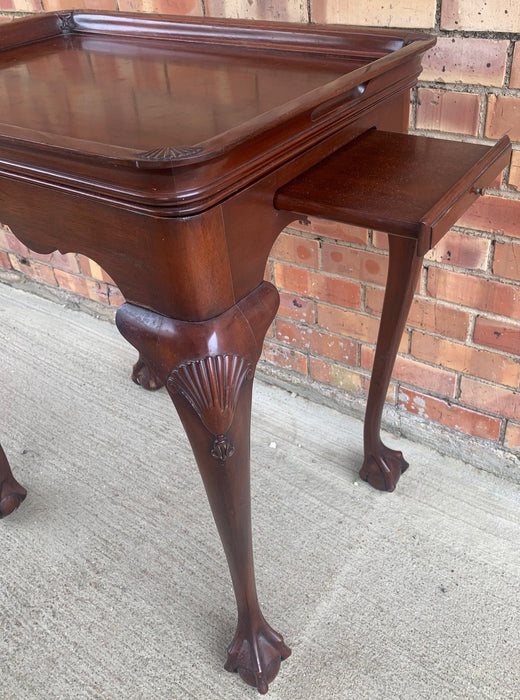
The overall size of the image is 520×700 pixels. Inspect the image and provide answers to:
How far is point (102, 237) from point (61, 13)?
0.76 meters

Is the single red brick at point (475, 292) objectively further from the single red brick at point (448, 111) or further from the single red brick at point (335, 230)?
the single red brick at point (448, 111)

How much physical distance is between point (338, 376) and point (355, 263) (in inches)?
12.0

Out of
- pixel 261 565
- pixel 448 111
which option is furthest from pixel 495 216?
pixel 261 565

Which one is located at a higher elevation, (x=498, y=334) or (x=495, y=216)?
(x=495, y=216)

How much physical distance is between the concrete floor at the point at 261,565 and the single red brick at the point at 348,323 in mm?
214

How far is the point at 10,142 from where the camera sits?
2.25 feet

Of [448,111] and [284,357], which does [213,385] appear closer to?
[448,111]

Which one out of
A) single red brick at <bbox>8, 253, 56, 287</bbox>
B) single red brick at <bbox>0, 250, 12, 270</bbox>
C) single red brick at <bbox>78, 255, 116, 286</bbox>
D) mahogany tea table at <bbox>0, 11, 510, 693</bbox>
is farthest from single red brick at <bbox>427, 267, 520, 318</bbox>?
single red brick at <bbox>0, 250, 12, 270</bbox>

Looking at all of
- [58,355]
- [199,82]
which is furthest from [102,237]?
[58,355]

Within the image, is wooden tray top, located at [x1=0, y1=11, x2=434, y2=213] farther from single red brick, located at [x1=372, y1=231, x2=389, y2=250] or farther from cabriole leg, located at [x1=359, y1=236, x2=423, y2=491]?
single red brick, located at [x1=372, y1=231, x2=389, y2=250]

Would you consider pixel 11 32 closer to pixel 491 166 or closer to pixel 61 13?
pixel 61 13

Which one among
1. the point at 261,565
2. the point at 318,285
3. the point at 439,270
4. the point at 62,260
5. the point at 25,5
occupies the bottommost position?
the point at 261,565

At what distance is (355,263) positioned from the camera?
1.31m

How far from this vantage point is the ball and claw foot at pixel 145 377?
5.21 feet
